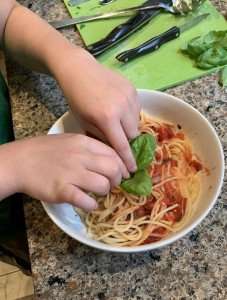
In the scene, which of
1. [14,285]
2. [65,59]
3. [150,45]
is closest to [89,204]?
[65,59]

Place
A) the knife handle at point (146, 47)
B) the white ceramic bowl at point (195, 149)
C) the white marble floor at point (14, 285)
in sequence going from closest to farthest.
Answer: the white ceramic bowl at point (195, 149) < the knife handle at point (146, 47) < the white marble floor at point (14, 285)

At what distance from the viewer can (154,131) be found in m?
0.76

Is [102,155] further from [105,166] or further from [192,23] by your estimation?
[192,23]

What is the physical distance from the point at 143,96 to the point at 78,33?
23 centimetres

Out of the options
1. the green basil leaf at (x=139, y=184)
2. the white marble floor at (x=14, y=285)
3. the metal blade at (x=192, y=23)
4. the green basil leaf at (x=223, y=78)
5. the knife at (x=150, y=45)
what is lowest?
the white marble floor at (x=14, y=285)

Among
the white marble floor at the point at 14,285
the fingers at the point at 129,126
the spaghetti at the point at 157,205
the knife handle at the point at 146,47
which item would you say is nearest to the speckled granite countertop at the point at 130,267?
the spaghetti at the point at 157,205

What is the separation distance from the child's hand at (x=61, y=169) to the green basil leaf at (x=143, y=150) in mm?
31

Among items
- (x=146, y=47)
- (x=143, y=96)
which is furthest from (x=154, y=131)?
(x=146, y=47)

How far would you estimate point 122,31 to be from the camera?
0.88 meters

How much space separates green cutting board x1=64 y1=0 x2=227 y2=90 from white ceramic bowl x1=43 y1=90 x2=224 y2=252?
0.06 metres

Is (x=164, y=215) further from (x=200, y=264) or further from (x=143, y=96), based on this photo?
(x=143, y=96)

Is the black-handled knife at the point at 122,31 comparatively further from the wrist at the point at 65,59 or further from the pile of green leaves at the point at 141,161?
the pile of green leaves at the point at 141,161

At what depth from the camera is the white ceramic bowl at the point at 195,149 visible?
60cm

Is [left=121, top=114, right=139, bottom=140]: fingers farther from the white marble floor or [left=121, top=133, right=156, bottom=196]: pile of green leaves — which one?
the white marble floor
